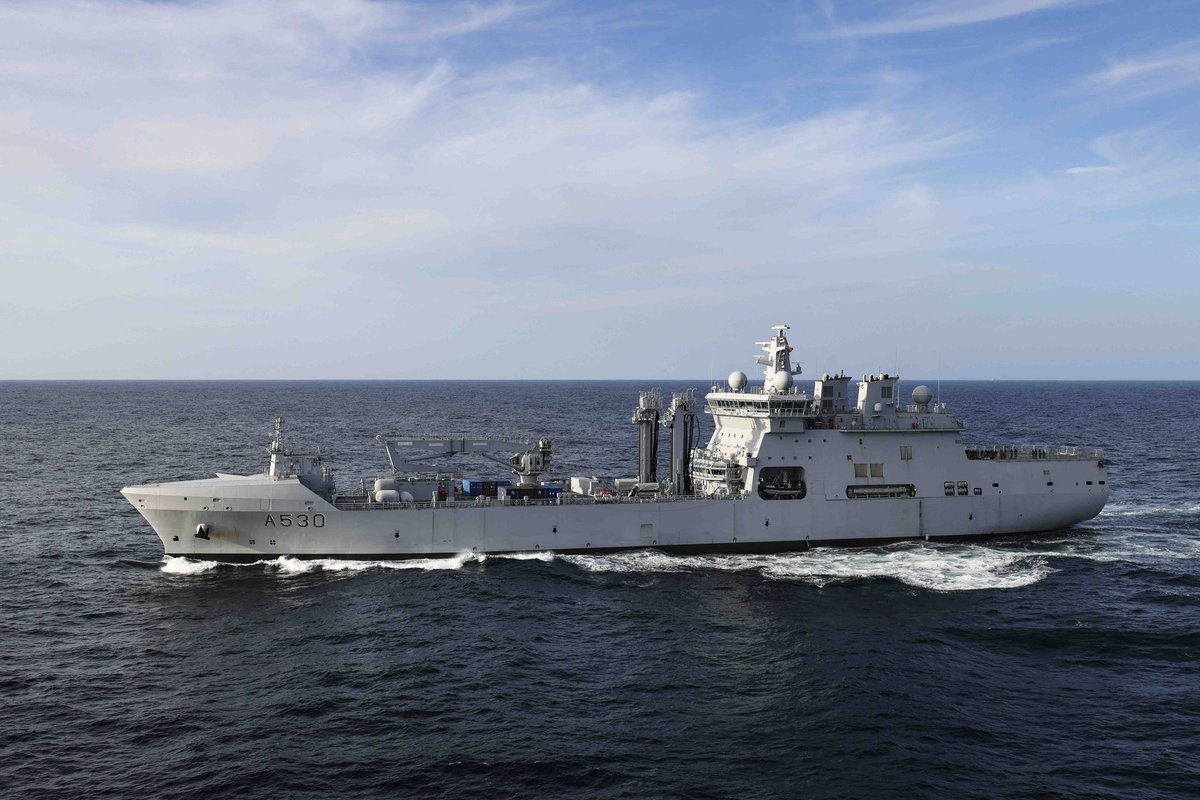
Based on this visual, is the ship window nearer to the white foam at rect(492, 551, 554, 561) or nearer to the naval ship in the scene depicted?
the naval ship

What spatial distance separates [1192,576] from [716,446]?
22008 mm

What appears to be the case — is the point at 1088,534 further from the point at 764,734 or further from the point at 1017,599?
the point at 764,734

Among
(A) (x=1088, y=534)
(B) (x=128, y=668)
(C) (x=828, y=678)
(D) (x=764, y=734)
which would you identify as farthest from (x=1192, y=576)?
(B) (x=128, y=668)

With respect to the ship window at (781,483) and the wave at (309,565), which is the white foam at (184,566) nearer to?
the wave at (309,565)

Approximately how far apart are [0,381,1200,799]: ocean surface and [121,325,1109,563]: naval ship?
3.94ft

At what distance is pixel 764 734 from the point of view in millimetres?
21688

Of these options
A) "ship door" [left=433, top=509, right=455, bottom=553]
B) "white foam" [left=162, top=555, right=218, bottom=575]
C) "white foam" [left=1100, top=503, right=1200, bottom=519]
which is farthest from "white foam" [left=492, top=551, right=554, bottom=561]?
"white foam" [left=1100, top=503, right=1200, bottom=519]

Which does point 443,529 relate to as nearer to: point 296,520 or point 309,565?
point 309,565

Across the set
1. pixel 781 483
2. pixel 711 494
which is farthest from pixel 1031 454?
pixel 711 494

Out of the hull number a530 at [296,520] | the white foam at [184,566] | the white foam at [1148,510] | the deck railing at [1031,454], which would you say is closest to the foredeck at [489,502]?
the hull number a530 at [296,520]

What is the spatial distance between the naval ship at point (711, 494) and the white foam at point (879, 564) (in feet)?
2.66

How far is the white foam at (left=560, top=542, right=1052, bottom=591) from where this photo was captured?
117 ft

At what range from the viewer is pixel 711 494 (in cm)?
4041

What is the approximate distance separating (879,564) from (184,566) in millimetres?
32097
